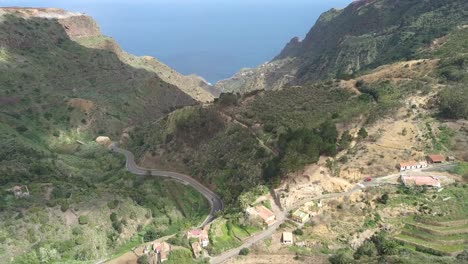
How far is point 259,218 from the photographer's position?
45188 mm

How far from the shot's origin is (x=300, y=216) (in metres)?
45.0

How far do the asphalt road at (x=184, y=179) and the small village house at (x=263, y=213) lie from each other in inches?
292

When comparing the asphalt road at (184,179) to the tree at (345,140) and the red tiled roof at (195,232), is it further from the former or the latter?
the tree at (345,140)

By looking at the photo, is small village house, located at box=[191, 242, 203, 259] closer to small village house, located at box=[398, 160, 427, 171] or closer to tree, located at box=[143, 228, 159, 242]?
tree, located at box=[143, 228, 159, 242]

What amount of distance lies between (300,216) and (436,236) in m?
12.7

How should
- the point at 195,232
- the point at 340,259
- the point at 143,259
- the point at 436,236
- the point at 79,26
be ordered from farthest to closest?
the point at 79,26 → the point at 195,232 → the point at 436,236 → the point at 143,259 → the point at 340,259

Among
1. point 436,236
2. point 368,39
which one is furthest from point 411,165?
point 368,39

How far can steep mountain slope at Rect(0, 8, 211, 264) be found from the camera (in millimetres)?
47469

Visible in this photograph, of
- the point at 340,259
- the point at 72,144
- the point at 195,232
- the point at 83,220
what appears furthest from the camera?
the point at 72,144

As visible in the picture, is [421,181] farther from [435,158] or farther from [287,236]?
[287,236]

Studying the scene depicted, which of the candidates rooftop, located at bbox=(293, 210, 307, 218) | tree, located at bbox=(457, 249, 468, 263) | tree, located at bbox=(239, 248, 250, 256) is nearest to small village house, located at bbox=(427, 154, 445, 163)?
tree, located at bbox=(457, 249, 468, 263)

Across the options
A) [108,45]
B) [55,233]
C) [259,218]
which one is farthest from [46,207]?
[108,45]

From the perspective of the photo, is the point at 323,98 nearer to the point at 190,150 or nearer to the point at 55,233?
the point at 190,150

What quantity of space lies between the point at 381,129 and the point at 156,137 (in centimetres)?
3874
